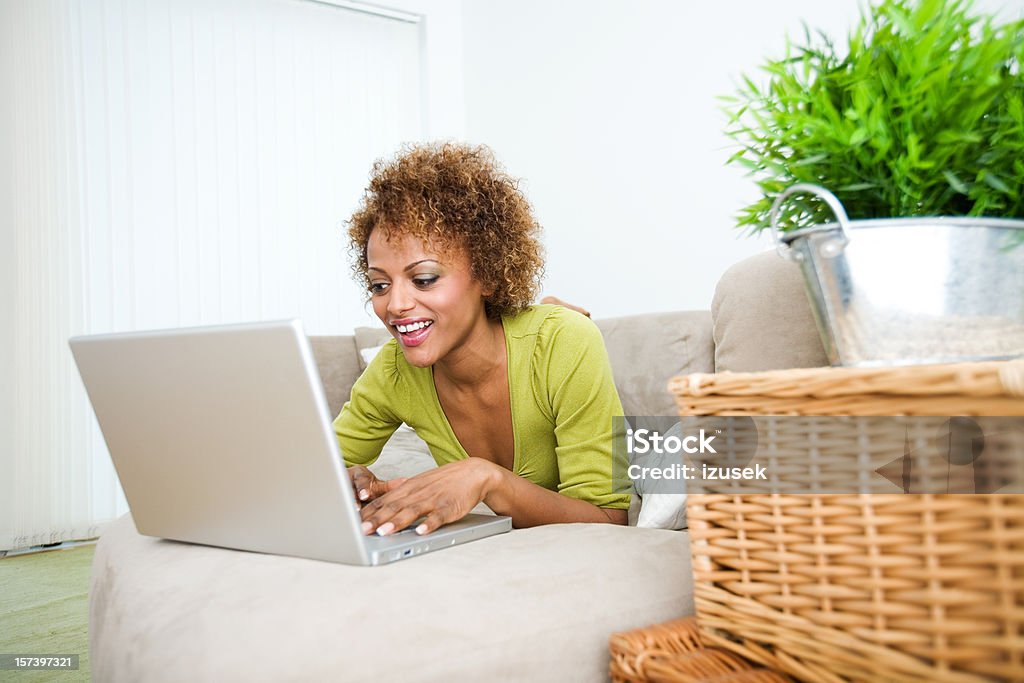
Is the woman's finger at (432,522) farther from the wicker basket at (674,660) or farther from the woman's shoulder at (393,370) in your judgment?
the woman's shoulder at (393,370)

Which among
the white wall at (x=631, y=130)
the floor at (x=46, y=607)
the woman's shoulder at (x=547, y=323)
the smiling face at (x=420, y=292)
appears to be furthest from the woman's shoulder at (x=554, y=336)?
the floor at (x=46, y=607)

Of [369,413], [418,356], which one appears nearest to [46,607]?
[369,413]

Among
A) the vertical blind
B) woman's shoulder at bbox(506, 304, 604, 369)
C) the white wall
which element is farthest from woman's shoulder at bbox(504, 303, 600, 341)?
the vertical blind

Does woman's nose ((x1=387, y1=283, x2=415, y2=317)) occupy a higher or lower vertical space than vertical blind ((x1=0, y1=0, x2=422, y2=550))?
lower

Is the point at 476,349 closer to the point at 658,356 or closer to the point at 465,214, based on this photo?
the point at 465,214

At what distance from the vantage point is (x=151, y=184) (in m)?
3.70

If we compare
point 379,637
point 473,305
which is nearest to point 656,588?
point 379,637

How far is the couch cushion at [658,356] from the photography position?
2.03 meters

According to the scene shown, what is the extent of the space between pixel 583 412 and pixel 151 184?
3.08 meters

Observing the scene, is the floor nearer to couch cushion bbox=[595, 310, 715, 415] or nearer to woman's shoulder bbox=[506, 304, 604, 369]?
woman's shoulder bbox=[506, 304, 604, 369]

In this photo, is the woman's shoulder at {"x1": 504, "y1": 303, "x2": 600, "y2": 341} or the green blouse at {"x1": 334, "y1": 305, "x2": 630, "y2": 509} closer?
the green blouse at {"x1": 334, "y1": 305, "x2": 630, "y2": 509}

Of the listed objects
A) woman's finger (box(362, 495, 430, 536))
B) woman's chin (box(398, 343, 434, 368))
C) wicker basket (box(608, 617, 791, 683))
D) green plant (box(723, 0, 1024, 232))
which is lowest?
wicker basket (box(608, 617, 791, 683))

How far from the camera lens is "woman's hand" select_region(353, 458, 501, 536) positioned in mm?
955

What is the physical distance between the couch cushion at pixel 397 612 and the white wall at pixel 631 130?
184cm
